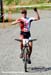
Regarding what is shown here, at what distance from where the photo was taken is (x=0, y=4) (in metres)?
35.1

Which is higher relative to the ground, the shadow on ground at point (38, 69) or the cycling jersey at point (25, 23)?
the cycling jersey at point (25, 23)

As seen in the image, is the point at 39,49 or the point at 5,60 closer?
the point at 5,60

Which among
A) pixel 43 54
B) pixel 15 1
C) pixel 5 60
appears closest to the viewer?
pixel 5 60

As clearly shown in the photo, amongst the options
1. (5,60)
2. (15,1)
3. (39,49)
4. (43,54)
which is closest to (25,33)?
(5,60)

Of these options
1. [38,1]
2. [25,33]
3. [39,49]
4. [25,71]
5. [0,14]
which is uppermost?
[25,33]

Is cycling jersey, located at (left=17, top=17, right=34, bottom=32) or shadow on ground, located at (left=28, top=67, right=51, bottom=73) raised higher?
cycling jersey, located at (left=17, top=17, right=34, bottom=32)

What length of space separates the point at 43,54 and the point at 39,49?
147 centimetres

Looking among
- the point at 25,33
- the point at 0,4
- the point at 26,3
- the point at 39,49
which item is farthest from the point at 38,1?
the point at 25,33

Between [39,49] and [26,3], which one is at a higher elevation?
[39,49]

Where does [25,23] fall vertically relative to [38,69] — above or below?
above

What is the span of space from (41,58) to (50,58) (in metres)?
0.33

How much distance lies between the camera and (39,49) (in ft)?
55.0

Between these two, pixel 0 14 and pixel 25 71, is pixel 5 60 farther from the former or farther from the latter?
pixel 0 14

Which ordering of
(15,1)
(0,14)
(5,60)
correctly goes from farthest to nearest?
(15,1)
(0,14)
(5,60)
